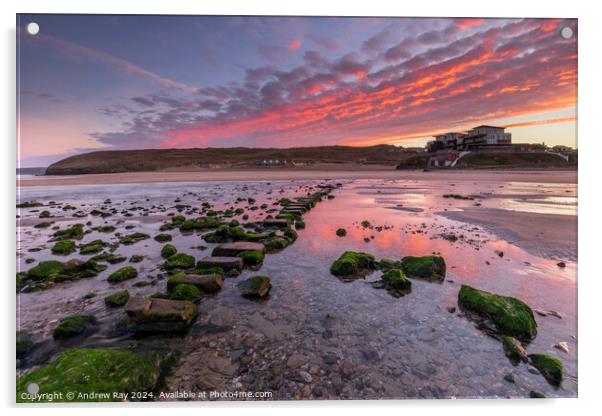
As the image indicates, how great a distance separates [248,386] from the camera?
391cm

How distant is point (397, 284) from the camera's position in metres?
6.36

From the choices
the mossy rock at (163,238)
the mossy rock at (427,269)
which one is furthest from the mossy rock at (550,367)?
the mossy rock at (163,238)

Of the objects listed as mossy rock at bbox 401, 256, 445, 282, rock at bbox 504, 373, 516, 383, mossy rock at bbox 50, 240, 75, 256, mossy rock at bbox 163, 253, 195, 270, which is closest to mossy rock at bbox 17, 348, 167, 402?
mossy rock at bbox 163, 253, 195, 270

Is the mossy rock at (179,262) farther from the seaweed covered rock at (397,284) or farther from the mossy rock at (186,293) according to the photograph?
the seaweed covered rock at (397,284)

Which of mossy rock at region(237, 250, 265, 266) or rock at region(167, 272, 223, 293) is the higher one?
mossy rock at region(237, 250, 265, 266)

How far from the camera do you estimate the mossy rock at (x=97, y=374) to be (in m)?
3.87

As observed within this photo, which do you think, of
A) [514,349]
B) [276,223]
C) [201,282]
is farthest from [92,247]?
[514,349]

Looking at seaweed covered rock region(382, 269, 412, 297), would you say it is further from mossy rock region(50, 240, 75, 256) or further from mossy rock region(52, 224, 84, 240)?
mossy rock region(52, 224, 84, 240)

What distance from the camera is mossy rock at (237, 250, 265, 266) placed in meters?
7.92

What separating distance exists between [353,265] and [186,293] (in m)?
4.20

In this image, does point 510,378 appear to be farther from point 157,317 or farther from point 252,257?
point 252,257

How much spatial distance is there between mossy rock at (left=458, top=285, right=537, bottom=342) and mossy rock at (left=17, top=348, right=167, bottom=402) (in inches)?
228

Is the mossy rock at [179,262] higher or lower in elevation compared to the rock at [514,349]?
higher

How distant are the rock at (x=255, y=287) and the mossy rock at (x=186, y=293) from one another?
96 centimetres
